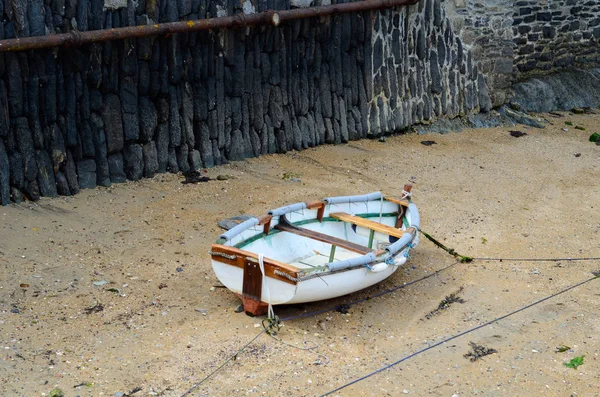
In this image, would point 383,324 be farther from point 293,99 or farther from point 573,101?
point 573,101

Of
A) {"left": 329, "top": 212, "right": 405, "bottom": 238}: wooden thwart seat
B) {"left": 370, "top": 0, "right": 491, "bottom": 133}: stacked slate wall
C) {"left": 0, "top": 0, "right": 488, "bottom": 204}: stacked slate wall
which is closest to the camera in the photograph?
{"left": 329, "top": 212, "right": 405, "bottom": 238}: wooden thwart seat

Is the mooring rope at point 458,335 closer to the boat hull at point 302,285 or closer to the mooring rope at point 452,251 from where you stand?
the boat hull at point 302,285

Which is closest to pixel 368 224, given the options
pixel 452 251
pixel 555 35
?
pixel 452 251

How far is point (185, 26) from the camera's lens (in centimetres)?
959

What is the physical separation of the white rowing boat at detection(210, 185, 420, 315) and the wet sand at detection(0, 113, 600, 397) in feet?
0.92

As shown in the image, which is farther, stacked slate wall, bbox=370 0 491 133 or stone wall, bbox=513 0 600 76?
stone wall, bbox=513 0 600 76

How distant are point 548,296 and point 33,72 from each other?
522cm

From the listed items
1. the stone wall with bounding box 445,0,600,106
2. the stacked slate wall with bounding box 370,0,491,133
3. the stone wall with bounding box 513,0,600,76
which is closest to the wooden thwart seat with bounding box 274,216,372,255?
the stacked slate wall with bounding box 370,0,491,133

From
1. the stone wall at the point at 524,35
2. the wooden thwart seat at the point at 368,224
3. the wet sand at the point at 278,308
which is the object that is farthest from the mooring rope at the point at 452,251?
the stone wall at the point at 524,35

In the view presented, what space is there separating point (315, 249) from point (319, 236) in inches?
15.4

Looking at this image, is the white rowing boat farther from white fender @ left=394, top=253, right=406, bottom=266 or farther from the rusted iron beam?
the rusted iron beam

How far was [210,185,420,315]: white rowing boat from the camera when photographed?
22.8 ft

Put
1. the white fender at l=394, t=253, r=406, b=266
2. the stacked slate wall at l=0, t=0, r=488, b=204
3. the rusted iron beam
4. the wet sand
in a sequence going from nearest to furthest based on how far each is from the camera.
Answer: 1. the wet sand
2. the white fender at l=394, t=253, r=406, b=266
3. the rusted iron beam
4. the stacked slate wall at l=0, t=0, r=488, b=204

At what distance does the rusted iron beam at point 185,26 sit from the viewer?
852 centimetres
